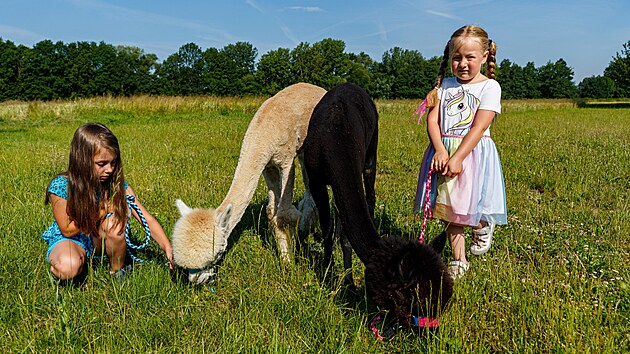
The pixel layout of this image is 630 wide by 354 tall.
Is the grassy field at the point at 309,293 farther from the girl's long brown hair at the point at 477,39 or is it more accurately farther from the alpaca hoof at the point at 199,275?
the girl's long brown hair at the point at 477,39

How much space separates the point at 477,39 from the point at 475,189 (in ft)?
3.51

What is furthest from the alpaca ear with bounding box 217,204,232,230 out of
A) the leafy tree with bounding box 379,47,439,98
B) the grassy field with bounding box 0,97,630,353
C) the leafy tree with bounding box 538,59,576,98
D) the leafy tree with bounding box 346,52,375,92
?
the leafy tree with bounding box 538,59,576,98

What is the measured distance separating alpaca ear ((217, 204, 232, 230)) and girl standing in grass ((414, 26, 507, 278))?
5.06 feet

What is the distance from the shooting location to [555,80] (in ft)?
322

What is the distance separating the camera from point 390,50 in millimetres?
96000

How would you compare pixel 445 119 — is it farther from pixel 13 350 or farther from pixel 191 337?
pixel 13 350

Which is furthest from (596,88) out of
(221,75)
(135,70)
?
(135,70)

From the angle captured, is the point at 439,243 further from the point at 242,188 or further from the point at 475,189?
the point at 242,188

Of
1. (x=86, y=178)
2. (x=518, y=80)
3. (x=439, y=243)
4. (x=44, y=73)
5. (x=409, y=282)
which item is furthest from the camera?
(x=518, y=80)

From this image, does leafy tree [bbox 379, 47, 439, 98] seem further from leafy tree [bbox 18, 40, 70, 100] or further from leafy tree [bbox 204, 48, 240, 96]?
leafy tree [bbox 18, 40, 70, 100]

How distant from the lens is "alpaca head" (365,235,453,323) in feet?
7.18

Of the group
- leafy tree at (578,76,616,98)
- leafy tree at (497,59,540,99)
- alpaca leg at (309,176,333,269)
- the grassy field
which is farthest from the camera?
leafy tree at (578,76,616,98)

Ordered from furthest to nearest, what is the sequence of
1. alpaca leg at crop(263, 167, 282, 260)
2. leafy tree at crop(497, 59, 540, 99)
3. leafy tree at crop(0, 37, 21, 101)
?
1. leafy tree at crop(497, 59, 540, 99)
2. leafy tree at crop(0, 37, 21, 101)
3. alpaca leg at crop(263, 167, 282, 260)

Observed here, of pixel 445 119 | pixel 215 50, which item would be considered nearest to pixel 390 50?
pixel 215 50
